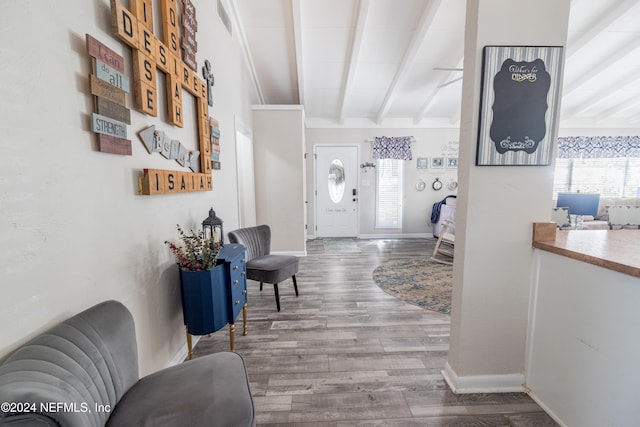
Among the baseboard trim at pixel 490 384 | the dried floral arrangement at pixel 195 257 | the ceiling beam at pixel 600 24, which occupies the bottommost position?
the baseboard trim at pixel 490 384

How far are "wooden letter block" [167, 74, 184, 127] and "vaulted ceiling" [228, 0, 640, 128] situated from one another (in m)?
1.87

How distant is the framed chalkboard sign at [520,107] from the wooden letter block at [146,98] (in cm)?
181

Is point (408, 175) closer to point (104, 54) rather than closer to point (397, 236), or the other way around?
point (397, 236)

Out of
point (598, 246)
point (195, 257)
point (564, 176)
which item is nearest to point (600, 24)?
point (598, 246)

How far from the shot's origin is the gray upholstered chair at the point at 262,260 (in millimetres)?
2428

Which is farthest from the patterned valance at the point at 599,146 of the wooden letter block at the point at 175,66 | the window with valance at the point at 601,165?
the wooden letter block at the point at 175,66

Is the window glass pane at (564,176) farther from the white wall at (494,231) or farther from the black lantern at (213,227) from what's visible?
the black lantern at (213,227)

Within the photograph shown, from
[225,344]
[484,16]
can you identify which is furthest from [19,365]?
[484,16]

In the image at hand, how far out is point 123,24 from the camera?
1190mm

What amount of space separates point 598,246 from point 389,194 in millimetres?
4409

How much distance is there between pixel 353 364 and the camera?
1778 mm

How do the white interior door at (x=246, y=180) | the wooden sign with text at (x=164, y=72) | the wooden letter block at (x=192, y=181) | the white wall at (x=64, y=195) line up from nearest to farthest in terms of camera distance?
the white wall at (x=64, y=195) → the wooden sign with text at (x=164, y=72) → the wooden letter block at (x=192, y=181) → the white interior door at (x=246, y=180)

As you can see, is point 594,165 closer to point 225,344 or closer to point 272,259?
point 272,259

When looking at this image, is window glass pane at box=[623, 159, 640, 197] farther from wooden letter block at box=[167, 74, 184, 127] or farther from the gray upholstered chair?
wooden letter block at box=[167, 74, 184, 127]
